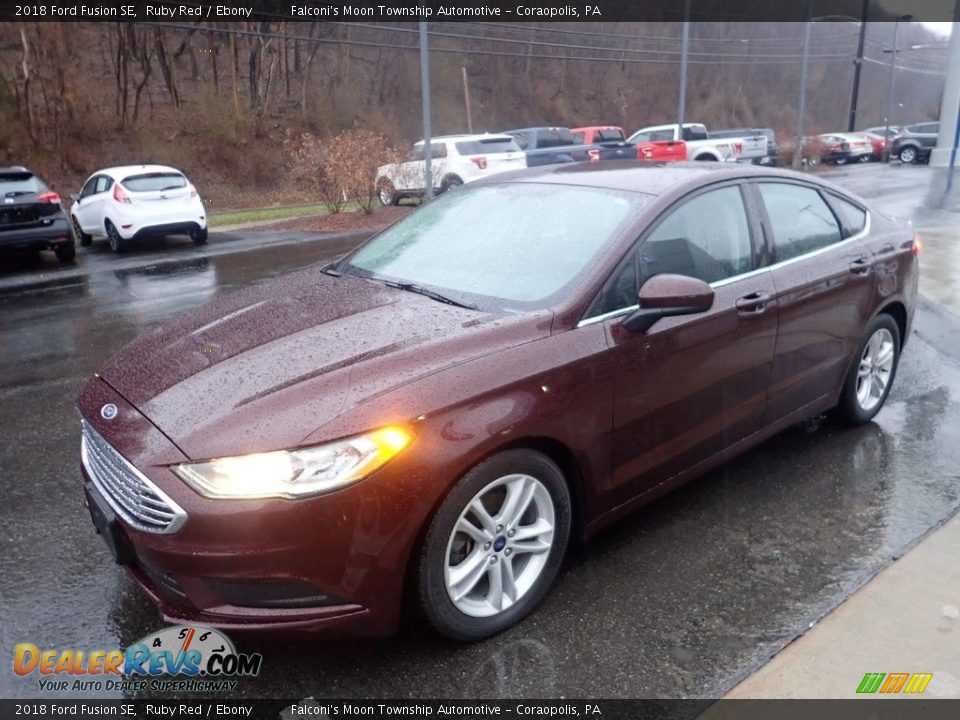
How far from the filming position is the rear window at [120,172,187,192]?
43.6 ft

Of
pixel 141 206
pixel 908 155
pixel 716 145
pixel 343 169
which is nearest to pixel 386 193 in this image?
pixel 343 169

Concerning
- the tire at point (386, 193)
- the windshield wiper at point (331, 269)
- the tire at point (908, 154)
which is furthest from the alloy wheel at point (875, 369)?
the tire at point (908, 154)

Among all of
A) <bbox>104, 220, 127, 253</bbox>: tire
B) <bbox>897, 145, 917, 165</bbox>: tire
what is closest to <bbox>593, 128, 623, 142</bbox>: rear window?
<bbox>897, 145, 917, 165</bbox>: tire

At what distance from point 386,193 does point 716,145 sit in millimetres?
12335

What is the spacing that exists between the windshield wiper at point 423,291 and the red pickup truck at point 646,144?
744 inches

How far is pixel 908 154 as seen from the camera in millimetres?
34406

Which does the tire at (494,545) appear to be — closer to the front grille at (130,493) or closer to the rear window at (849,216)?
the front grille at (130,493)

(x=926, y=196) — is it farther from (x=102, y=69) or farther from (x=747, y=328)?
(x=102, y=69)

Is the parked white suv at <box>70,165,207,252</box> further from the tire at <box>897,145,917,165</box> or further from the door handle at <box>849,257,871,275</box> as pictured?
the tire at <box>897,145,917,165</box>

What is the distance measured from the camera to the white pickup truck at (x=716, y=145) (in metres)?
25.6

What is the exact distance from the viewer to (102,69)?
32.4 meters

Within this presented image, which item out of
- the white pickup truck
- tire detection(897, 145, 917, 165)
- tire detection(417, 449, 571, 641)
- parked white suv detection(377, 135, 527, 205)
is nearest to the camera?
tire detection(417, 449, 571, 641)

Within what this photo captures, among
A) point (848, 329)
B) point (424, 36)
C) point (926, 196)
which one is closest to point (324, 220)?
point (424, 36)

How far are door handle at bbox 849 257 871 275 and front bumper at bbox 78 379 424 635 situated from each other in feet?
9.72
